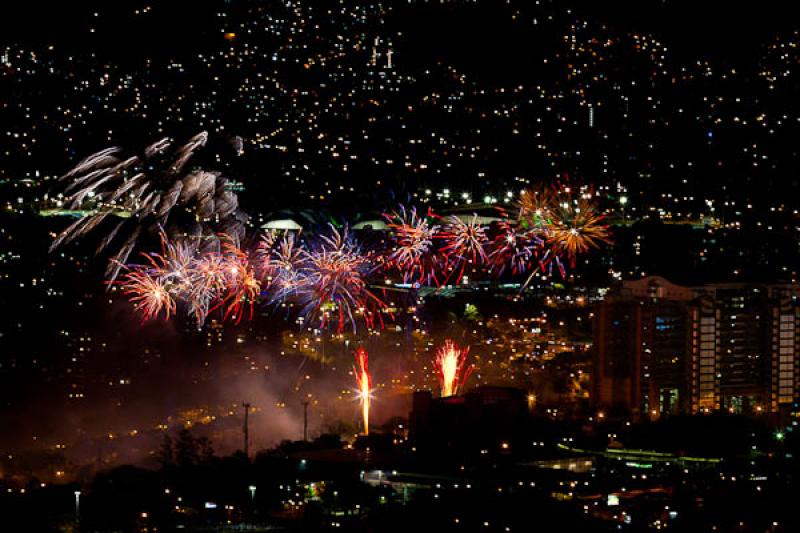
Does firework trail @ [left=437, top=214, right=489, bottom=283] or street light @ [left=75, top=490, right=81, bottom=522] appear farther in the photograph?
firework trail @ [left=437, top=214, right=489, bottom=283]

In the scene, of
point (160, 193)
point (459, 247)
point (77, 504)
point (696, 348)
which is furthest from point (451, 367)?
point (77, 504)

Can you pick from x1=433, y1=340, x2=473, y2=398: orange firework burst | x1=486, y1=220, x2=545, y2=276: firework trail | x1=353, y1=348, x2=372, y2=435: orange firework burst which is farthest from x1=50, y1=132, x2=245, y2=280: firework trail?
x1=486, y1=220, x2=545, y2=276: firework trail

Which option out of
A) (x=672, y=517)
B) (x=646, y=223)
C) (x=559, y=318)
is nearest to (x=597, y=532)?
(x=672, y=517)

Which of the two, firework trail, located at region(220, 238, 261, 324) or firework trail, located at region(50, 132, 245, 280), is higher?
firework trail, located at region(50, 132, 245, 280)

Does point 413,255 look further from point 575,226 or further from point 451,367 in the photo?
point 575,226

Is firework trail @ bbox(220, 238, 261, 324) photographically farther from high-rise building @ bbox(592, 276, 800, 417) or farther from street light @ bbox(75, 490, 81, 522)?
high-rise building @ bbox(592, 276, 800, 417)
